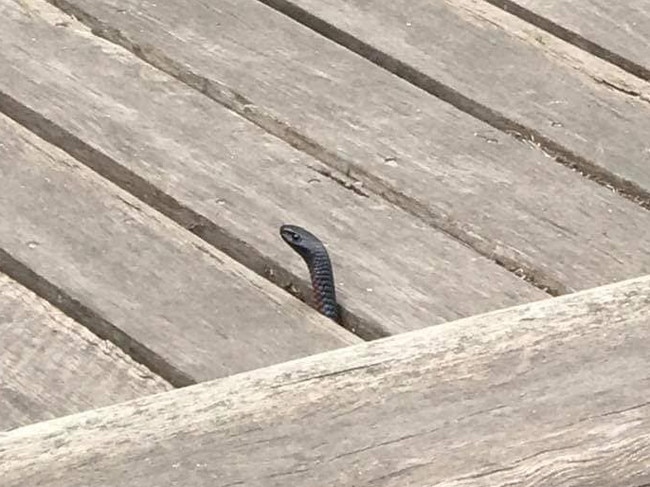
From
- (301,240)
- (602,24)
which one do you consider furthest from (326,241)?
(602,24)

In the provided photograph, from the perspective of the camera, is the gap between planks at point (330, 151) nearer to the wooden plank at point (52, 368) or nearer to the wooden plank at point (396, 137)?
the wooden plank at point (396, 137)

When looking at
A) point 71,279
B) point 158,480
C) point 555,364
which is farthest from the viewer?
point 71,279

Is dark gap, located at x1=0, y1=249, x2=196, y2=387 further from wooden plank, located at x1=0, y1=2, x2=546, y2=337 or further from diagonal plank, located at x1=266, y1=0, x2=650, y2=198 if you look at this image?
diagonal plank, located at x1=266, y1=0, x2=650, y2=198

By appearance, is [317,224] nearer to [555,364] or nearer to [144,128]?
[144,128]

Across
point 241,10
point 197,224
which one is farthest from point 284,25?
point 197,224

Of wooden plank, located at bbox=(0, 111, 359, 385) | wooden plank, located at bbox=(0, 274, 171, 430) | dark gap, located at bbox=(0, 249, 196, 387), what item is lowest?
wooden plank, located at bbox=(0, 274, 171, 430)

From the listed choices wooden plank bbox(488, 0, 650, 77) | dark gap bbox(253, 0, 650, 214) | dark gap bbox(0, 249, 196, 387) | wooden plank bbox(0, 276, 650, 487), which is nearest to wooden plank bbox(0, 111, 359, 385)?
dark gap bbox(0, 249, 196, 387)
